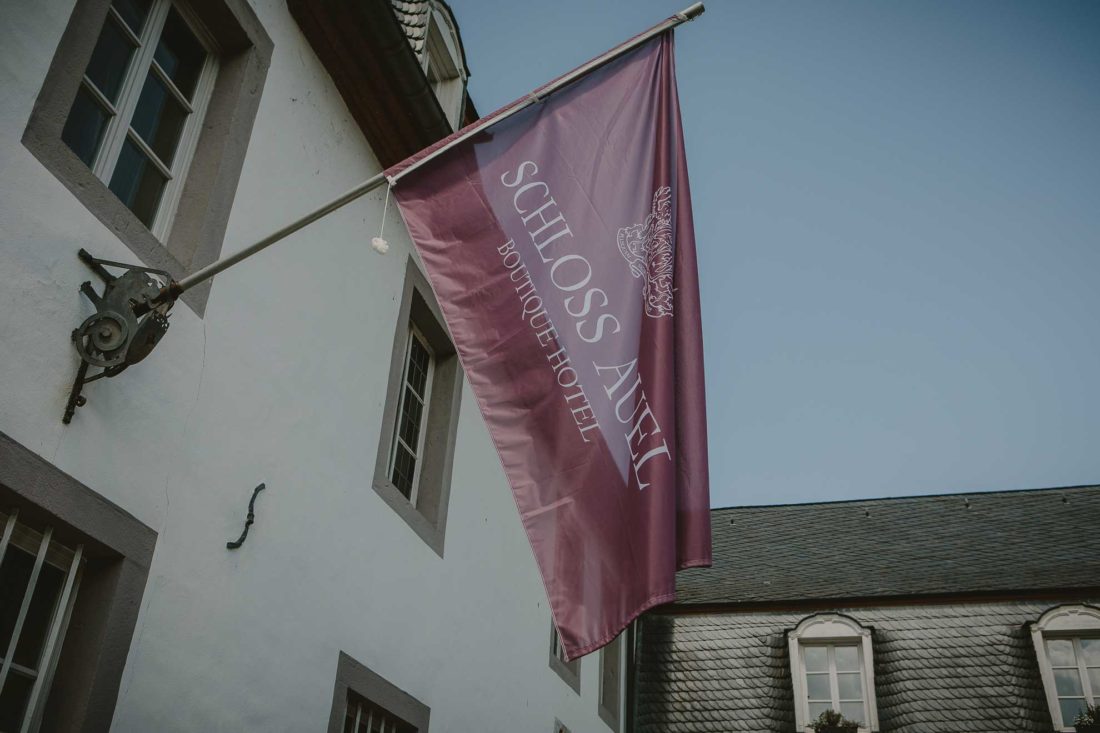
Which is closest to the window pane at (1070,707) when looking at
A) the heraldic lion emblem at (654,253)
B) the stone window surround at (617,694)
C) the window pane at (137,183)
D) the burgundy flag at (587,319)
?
the stone window surround at (617,694)

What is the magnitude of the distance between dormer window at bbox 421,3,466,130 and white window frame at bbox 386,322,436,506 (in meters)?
2.07

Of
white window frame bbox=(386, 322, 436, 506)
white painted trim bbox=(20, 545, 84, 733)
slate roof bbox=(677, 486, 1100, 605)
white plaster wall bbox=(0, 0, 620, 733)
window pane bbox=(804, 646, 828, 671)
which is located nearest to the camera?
white painted trim bbox=(20, 545, 84, 733)

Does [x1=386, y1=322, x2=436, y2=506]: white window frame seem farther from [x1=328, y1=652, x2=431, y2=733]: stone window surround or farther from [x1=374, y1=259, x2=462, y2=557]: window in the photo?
[x1=328, y1=652, x2=431, y2=733]: stone window surround

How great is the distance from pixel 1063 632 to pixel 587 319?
11.6m

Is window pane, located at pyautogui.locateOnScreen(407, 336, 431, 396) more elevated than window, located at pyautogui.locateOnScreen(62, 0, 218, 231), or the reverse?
window pane, located at pyautogui.locateOnScreen(407, 336, 431, 396)

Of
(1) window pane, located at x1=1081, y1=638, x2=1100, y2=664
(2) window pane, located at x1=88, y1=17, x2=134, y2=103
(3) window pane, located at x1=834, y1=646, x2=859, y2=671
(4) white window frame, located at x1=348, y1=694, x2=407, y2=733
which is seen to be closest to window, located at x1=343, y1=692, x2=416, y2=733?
(4) white window frame, located at x1=348, y1=694, x2=407, y2=733

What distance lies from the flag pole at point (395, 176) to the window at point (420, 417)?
2.27 m

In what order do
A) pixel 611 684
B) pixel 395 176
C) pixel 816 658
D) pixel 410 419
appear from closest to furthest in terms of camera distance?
pixel 395 176 → pixel 410 419 → pixel 611 684 → pixel 816 658

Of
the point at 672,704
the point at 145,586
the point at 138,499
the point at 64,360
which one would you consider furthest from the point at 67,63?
the point at 672,704

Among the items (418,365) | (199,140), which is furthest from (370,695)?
(199,140)

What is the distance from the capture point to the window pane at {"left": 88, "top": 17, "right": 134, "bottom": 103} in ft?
15.4

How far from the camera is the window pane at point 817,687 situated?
46.0 feet

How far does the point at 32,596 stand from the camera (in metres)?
4.00

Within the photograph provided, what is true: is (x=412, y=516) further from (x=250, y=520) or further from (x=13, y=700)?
(x=13, y=700)
